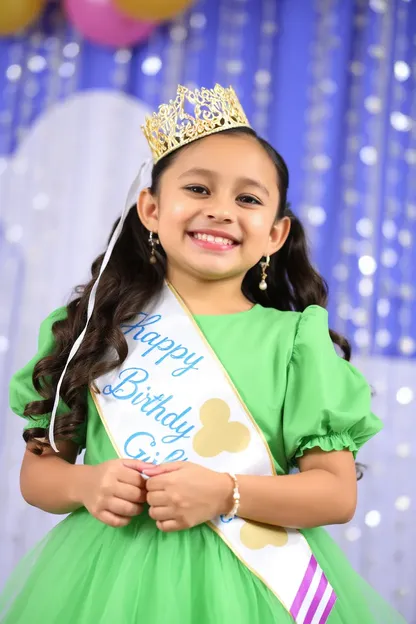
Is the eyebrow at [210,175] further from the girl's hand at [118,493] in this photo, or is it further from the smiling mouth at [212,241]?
the girl's hand at [118,493]

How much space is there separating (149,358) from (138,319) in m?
0.10

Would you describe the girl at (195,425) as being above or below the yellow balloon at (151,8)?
below

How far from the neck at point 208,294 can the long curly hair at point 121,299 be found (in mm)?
67

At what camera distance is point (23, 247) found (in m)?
2.38

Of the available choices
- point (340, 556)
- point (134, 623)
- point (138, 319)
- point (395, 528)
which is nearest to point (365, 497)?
point (395, 528)

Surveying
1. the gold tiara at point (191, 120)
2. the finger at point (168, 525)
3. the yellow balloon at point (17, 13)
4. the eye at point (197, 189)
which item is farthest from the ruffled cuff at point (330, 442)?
the yellow balloon at point (17, 13)

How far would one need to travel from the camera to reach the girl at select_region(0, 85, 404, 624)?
1056mm

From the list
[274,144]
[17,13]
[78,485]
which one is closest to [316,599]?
[78,485]

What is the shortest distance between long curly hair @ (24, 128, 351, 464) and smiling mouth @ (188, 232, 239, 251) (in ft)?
0.52

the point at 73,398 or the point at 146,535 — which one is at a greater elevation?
the point at 73,398

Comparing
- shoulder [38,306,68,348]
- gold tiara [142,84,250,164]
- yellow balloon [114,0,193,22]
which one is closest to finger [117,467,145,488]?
shoulder [38,306,68,348]

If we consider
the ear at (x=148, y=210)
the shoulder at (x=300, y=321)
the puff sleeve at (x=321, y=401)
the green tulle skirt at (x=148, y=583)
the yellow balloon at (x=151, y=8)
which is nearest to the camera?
the green tulle skirt at (x=148, y=583)

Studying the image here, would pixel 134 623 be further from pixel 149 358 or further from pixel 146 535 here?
pixel 149 358

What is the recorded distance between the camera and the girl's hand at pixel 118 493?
3.44 feet
